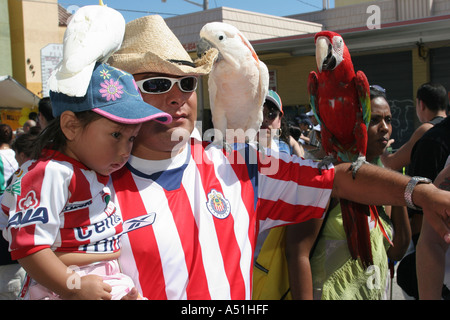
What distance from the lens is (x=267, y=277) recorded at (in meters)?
2.11

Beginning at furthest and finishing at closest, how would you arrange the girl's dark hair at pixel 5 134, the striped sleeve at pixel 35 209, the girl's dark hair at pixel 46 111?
the girl's dark hair at pixel 5 134
the girl's dark hair at pixel 46 111
the striped sleeve at pixel 35 209

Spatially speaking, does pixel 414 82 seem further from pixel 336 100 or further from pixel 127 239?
pixel 127 239

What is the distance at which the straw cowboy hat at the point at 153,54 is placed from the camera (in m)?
1.50

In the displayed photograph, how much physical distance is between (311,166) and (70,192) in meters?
0.91

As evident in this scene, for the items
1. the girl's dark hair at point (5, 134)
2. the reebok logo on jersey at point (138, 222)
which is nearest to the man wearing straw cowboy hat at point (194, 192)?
the reebok logo on jersey at point (138, 222)

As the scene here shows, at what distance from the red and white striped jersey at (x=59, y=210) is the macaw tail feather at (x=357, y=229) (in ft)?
3.55

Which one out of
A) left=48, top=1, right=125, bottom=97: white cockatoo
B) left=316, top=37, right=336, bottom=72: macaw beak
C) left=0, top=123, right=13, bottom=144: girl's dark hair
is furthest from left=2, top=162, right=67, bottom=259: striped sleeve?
left=0, top=123, right=13, bottom=144: girl's dark hair

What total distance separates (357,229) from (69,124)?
1350mm

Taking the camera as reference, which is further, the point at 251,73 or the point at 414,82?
the point at 414,82

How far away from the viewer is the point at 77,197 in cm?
123

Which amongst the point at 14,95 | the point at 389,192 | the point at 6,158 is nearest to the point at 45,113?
the point at 6,158

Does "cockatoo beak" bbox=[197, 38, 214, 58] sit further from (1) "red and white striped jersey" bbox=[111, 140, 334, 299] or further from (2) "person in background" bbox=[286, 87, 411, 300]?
(2) "person in background" bbox=[286, 87, 411, 300]

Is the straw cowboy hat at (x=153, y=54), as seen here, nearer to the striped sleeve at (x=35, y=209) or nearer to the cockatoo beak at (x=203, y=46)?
the cockatoo beak at (x=203, y=46)

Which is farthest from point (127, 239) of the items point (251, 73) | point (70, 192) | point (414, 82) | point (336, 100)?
point (414, 82)
